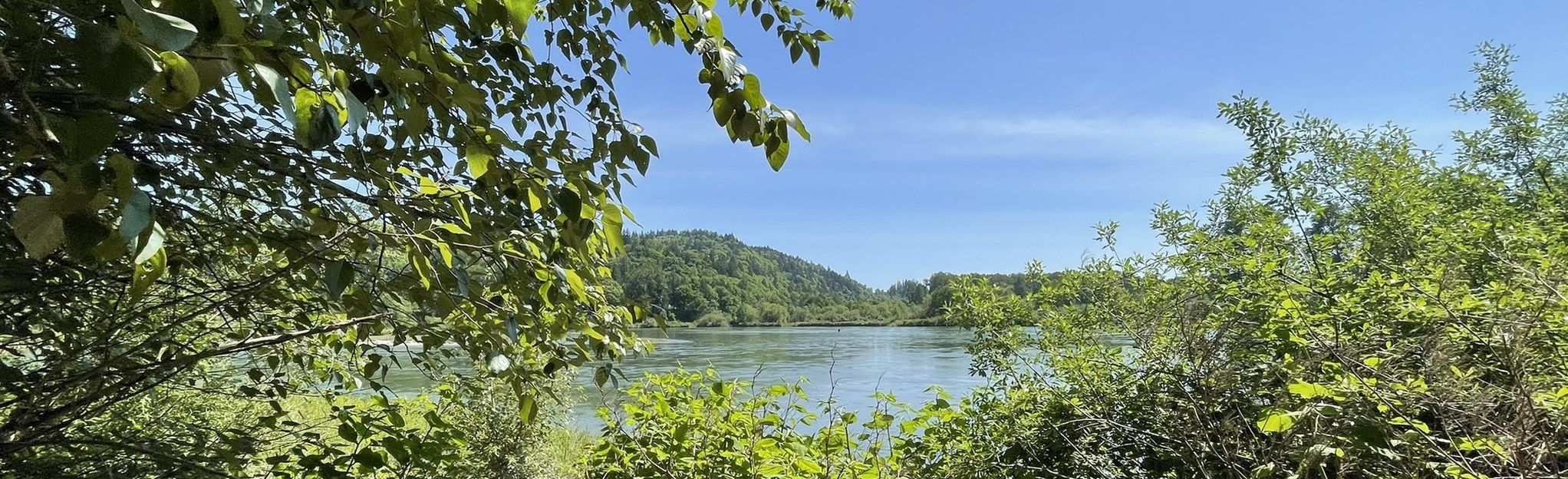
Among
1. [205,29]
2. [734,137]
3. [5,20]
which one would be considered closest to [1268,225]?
[734,137]

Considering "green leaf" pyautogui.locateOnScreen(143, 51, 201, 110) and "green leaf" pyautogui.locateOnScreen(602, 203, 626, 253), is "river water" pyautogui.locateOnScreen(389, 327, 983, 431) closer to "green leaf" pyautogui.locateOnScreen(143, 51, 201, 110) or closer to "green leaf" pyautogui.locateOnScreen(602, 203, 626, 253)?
"green leaf" pyautogui.locateOnScreen(602, 203, 626, 253)

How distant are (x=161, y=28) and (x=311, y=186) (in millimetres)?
1097

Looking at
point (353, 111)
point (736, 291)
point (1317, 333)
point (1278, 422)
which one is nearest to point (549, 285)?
point (353, 111)

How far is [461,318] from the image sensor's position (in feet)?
5.41

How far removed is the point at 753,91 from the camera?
99 centimetres

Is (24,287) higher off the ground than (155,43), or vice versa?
(155,43)

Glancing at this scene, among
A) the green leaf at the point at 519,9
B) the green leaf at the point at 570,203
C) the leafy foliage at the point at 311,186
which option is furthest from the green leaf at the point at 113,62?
the green leaf at the point at 570,203

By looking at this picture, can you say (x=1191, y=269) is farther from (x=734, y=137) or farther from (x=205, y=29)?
(x=205, y=29)

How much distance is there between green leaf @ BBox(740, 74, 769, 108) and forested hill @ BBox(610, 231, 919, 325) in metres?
23.1

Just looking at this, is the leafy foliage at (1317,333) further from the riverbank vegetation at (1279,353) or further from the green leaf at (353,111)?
the green leaf at (353,111)

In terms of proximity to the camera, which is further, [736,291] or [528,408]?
[736,291]

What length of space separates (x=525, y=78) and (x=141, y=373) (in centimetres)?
111

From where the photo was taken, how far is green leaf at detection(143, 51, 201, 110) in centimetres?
52

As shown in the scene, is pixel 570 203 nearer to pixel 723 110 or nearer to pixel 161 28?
pixel 723 110
